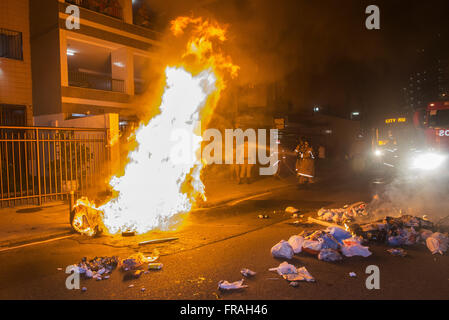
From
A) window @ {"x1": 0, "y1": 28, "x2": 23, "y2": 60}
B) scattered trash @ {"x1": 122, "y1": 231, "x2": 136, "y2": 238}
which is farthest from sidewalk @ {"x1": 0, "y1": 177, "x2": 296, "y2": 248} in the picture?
window @ {"x1": 0, "y1": 28, "x2": 23, "y2": 60}

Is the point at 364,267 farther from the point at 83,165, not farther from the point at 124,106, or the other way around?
the point at 124,106

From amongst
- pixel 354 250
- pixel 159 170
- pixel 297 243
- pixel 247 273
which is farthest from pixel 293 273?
pixel 159 170

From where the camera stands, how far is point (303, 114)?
1107 inches

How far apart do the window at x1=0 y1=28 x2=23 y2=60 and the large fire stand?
9.91m

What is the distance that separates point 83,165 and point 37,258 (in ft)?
20.1

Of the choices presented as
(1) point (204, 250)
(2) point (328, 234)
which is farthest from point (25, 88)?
(2) point (328, 234)

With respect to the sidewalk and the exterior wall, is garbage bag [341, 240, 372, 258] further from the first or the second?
the exterior wall

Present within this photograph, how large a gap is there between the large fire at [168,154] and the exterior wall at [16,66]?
9635 millimetres

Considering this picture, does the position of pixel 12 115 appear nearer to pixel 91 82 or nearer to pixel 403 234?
pixel 91 82

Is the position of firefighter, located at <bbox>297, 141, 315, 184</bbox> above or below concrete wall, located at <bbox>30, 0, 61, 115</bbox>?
below

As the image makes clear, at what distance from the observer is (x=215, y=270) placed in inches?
169

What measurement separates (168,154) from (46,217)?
3.52 meters

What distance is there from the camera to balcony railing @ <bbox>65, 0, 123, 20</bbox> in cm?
1586

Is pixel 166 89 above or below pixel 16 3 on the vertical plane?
below
